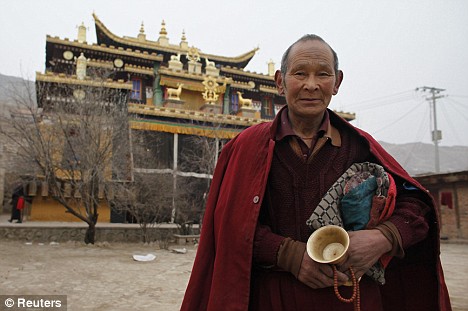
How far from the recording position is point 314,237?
1.53m

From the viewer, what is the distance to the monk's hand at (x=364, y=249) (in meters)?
1.50

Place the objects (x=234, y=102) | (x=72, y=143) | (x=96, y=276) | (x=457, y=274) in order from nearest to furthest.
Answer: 1. (x=96, y=276)
2. (x=457, y=274)
3. (x=72, y=143)
4. (x=234, y=102)

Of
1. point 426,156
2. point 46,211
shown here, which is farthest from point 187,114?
point 426,156

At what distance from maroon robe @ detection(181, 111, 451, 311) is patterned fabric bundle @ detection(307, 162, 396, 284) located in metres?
0.16

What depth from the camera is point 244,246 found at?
1607 millimetres

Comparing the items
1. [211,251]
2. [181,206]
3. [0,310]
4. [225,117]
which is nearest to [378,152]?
[211,251]

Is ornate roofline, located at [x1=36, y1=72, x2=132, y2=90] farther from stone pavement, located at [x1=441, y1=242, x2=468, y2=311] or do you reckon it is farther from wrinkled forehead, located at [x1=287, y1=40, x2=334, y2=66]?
wrinkled forehead, located at [x1=287, y1=40, x2=334, y2=66]

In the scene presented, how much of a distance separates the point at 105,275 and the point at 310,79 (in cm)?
733

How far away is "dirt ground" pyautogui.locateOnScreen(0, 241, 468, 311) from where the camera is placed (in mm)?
5926

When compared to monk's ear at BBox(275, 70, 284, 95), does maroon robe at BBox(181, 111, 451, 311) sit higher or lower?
lower

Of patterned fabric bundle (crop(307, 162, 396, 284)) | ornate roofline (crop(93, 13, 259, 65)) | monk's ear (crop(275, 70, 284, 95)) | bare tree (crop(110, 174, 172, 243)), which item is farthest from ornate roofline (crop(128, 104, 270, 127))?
patterned fabric bundle (crop(307, 162, 396, 284))

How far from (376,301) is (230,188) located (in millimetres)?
806

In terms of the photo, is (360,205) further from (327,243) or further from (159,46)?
(159,46)

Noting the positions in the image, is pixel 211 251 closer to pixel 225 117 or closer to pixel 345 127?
pixel 345 127
